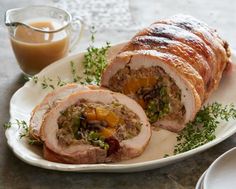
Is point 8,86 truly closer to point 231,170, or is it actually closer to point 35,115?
point 35,115

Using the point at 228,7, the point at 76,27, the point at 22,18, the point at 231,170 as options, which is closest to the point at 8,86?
the point at 22,18

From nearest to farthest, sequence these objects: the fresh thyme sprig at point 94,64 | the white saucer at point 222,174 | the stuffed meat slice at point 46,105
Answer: the white saucer at point 222,174 < the stuffed meat slice at point 46,105 < the fresh thyme sprig at point 94,64

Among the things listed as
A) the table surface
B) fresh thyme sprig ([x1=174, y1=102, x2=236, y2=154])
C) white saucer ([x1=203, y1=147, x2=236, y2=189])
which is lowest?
the table surface

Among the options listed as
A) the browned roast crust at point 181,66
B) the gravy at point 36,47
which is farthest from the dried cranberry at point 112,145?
the gravy at point 36,47

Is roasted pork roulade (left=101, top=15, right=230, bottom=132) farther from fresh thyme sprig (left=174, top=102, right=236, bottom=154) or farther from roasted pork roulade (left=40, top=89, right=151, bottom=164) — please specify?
roasted pork roulade (left=40, top=89, right=151, bottom=164)

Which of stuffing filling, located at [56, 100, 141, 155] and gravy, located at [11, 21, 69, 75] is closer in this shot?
stuffing filling, located at [56, 100, 141, 155]

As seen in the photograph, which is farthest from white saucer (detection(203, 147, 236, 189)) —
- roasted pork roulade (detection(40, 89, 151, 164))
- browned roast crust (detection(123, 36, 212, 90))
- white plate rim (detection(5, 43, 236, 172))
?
browned roast crust (detection(123, 36, 212, 90))

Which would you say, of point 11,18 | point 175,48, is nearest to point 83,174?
point 175,48

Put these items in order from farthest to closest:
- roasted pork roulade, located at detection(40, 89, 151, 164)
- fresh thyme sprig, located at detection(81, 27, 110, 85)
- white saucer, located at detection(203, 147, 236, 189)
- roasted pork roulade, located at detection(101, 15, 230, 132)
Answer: fresh thyme sprig, located at detection(81, 27, 110, 85)
roasted pork roulade, located at detection(101, 15, 230, 132)
roasted pork roulade, located at detection(40, 89, 151, 164)
white saucer, located at detection(203, 147, 236, 189)

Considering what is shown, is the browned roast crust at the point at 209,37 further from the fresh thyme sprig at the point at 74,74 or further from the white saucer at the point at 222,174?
the white saucer at the point at 222,174
